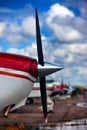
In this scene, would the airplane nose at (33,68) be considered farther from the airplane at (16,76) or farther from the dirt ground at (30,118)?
the dirt ground at (30,118)

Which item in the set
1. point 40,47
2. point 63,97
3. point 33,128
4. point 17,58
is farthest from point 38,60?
point 63,97

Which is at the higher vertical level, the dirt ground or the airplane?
the airplane

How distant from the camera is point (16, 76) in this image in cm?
1277

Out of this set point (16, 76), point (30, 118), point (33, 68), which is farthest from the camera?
point (30, 118)

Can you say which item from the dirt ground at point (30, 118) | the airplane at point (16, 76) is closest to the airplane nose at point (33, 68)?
the airplane at point (16, 76)

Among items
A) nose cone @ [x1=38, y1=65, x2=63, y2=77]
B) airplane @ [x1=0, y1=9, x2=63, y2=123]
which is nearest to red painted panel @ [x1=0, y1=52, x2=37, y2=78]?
airplane @ [x1=0, y1=9, x2=63, y2=123]

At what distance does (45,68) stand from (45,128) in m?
7.08

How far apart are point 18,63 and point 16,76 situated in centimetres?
52

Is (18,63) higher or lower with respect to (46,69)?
higher

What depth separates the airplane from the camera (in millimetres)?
12680

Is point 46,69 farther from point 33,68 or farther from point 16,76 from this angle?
point 16,76

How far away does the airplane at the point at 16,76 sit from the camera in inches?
499

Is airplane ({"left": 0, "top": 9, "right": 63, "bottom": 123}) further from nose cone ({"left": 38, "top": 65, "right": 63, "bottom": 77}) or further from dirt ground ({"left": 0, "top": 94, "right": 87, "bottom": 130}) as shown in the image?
dirt ground ({"left": 0, "top": 94, "right": 87, "bottom": 130})

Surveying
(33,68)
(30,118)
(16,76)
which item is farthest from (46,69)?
(30,118)
